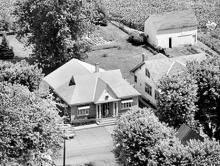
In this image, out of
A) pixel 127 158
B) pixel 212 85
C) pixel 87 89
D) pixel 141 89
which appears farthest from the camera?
pixel 141 89

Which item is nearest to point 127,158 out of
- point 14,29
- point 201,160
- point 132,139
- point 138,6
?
point 132,139

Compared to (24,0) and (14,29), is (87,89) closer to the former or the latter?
→ (24,0)

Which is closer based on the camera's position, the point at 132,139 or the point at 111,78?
the point at 132,139

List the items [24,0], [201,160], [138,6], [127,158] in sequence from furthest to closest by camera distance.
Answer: [138,6], [24,0], [127,158], [201,160]

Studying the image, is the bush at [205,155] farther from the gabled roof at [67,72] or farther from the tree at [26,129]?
the gabled roof at [67,72]

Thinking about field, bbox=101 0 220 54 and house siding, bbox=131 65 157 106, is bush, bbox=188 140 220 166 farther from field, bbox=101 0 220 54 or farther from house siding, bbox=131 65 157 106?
field, bbox=101 0 220 54

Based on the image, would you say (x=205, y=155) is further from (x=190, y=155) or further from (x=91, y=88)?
(x=91, y=88)

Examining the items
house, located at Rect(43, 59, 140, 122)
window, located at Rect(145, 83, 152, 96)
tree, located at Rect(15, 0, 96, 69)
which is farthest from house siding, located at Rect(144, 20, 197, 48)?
house, located at Rect(43, 59, 140, 122)
